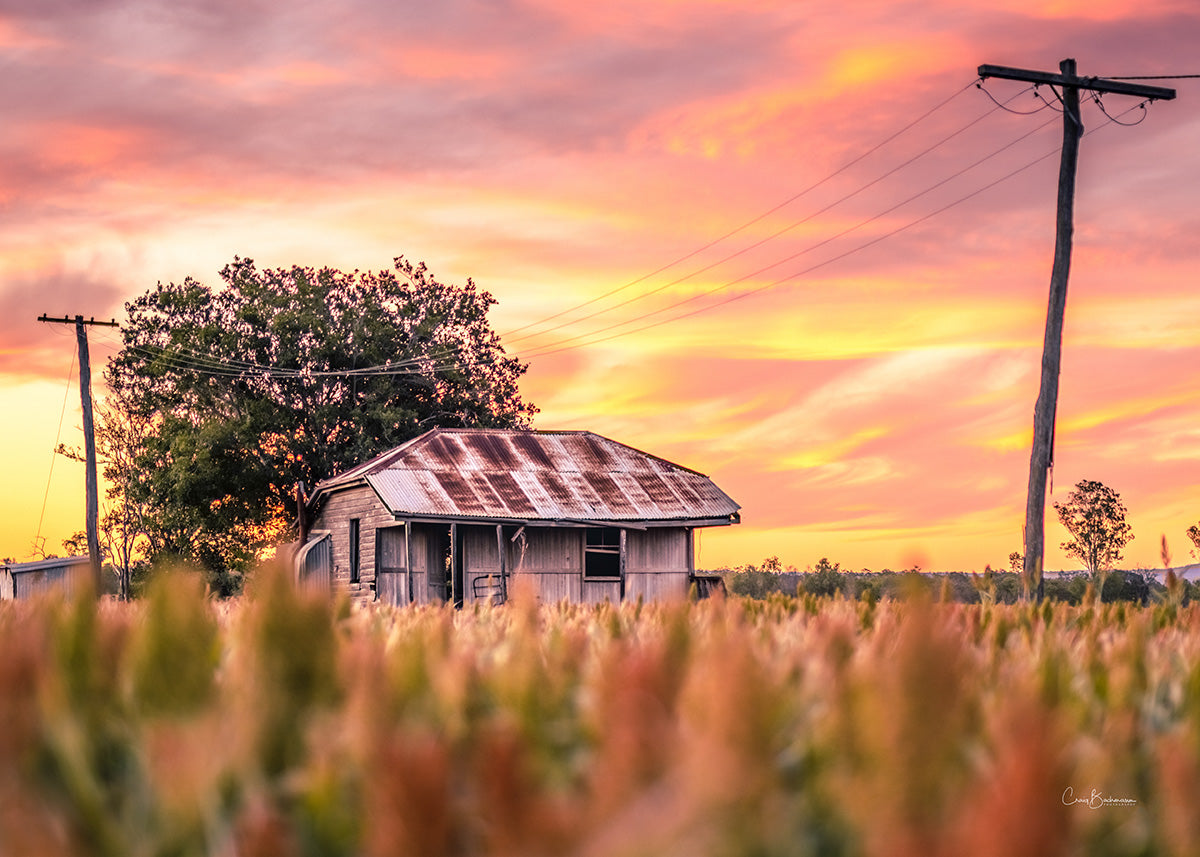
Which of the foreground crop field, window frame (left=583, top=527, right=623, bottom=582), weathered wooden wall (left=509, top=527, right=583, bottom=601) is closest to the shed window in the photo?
window frame (left=583, top=527, right=623, bottom=582)

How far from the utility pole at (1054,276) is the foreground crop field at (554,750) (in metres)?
20.4

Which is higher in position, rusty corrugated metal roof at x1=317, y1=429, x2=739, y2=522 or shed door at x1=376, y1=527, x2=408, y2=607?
rusty corrugated metal roof at x1=317, y1=429, x2=739, y2=522

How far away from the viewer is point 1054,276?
854 inches

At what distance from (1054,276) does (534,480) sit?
19413 mm

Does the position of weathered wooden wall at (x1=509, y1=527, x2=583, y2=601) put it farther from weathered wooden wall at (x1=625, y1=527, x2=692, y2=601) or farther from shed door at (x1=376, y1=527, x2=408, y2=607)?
shed door at (x1=376, y1=527, x2=408, y2=607)

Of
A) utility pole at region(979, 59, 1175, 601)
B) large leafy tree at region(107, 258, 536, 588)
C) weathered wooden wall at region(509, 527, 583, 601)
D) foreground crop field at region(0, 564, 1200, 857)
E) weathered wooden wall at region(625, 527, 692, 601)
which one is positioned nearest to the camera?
foreground crop field at region(0, 564, 1200, 857)

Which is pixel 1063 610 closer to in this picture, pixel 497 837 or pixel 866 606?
pixel 866 606

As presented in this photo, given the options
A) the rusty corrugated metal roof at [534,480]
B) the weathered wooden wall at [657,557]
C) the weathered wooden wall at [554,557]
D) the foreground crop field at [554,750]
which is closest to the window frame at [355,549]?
the rusty corrugated metal roof at [534,480]

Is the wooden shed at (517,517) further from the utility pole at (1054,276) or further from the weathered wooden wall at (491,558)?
the utility pole at (1054,276)

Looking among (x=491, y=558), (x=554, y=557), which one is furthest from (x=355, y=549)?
(x=554, y=557)

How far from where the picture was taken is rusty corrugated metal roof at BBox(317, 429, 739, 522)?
34938 mm

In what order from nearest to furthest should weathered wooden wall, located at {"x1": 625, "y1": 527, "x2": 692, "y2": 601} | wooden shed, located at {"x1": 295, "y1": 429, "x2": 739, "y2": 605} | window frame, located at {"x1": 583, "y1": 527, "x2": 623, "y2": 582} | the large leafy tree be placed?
1. wooden shed, located at {"x1": 295, "y1": 429, "x2": 739, "y2": 605}
2. window frame, located at {"x1": 583, "y1": 527, "x2": 623, "y2": 582}
3. weathered wooden wall, located at {"x1": 625, "y1": 527, "x2": 692, "y2": 601}
4. the large leafy tree

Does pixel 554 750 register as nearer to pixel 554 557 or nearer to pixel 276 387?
pixel 554 557

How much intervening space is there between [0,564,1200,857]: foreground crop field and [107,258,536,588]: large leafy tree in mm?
48067
